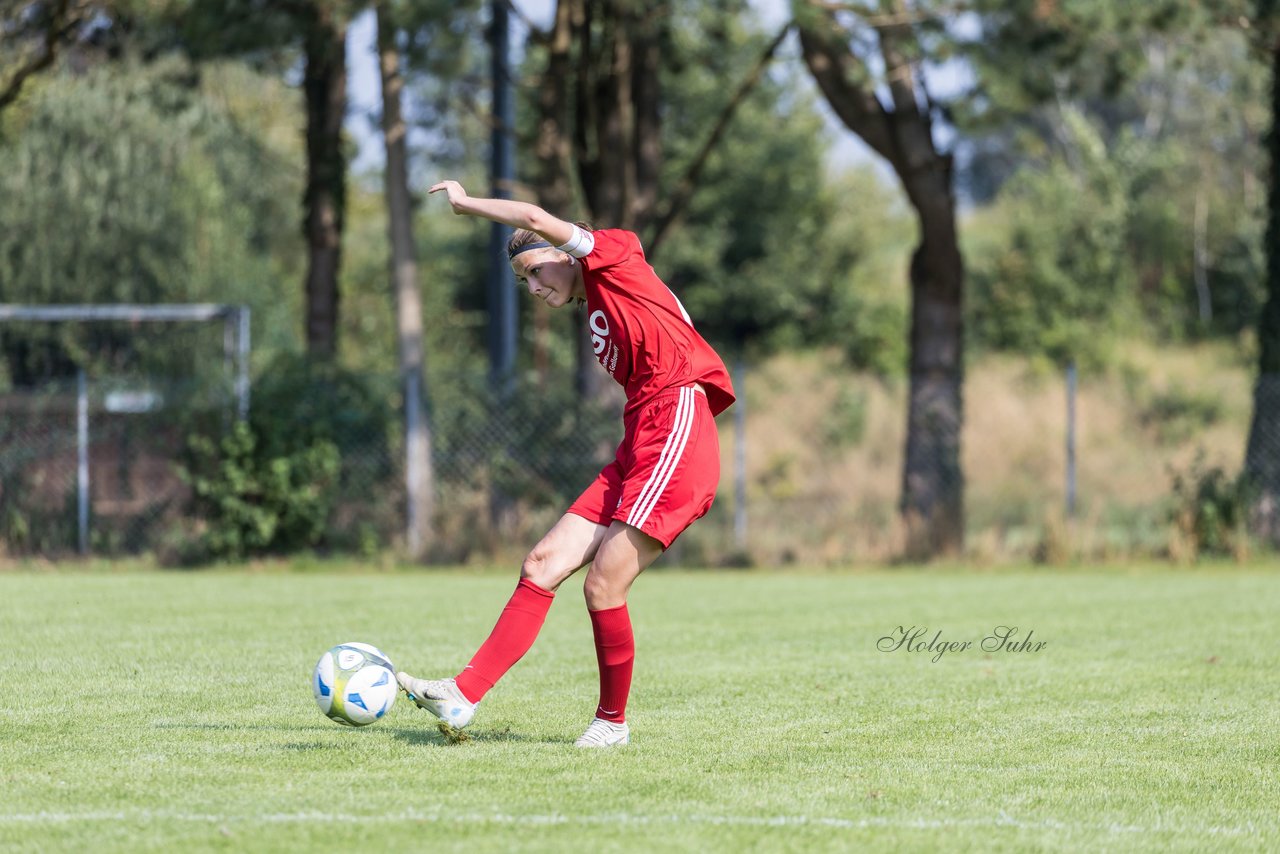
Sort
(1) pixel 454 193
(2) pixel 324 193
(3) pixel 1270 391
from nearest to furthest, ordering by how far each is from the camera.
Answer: (1) pixel 454 193
(3) pixel 1270 391
(2) pixel 324 193

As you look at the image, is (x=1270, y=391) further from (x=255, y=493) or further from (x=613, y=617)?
(x=613, y=617)

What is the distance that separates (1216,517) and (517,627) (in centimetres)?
1250

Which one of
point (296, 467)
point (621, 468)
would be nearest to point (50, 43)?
point (296, 467)

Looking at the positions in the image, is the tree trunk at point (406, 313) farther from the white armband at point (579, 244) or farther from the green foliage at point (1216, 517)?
the white armband at point (579, 244)

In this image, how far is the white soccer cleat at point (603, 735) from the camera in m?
6.30

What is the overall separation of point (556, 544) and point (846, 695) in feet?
7.11

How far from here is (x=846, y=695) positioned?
7898mm

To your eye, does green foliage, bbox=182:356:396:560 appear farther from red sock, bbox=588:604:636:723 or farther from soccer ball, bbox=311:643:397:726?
red sock, bbox=588:604:636:723

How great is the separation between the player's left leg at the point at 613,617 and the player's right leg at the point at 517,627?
0.10 metres

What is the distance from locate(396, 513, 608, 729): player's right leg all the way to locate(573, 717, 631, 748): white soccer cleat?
404mm

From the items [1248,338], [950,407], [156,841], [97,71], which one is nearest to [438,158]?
[97,71]

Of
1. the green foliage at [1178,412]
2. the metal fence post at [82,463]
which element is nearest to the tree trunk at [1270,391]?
the green foliage at [1178,412]

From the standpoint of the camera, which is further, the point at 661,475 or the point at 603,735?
the point at 603,735

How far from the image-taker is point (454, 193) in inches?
236
